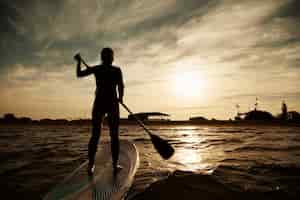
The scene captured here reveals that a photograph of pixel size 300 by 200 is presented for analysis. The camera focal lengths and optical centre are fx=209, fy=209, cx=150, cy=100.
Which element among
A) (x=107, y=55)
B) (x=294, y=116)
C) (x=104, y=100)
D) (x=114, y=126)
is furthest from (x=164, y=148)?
(x=294, y=116)

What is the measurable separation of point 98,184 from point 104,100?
1.65m

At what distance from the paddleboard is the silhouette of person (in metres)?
0.24

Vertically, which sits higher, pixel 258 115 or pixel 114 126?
pixel 114 126

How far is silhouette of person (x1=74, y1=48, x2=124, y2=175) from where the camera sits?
14.4ft

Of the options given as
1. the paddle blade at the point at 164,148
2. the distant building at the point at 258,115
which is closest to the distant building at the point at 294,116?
the distant building at the point at 258,115

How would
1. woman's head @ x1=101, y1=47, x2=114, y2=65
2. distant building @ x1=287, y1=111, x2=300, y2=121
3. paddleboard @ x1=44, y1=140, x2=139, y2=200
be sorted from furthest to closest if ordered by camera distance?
distant building @ x1=287, y1=111, x2=300, y2=121 → woman's head @ x1=101, y1=47, x2=114, y2=65 → paddleboard @ x1=44, y1=140, x2=139, y2=200

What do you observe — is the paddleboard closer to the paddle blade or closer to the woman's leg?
the woman's leg

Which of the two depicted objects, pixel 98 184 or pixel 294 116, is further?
pixel 294 116

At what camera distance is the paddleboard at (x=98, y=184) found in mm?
3283

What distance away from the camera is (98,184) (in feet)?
12.3

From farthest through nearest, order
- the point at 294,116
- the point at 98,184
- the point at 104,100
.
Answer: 1. the point at 294,116
2. the point at 104,100
3. the point at 98,184

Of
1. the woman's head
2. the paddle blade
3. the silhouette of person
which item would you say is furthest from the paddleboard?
the woman's head

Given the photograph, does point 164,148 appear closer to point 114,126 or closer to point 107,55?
point 114,126

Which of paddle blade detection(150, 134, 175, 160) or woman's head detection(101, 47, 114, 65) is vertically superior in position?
woman's head detection(101, 47, 114, 65)
